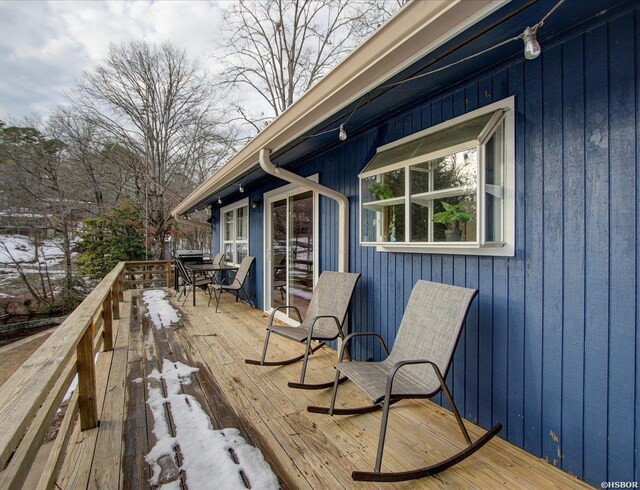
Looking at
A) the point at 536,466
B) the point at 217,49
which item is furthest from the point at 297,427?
the point at 217,49

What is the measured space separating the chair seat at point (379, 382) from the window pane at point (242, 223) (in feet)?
15.9

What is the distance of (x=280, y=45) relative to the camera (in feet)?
30.6

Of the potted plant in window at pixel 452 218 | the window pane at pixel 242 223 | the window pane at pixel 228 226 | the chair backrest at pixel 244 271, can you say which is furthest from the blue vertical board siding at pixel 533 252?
the window pane at pixel 228 226

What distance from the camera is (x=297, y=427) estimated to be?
2.05 metres

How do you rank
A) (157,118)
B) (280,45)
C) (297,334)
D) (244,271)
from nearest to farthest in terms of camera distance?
(297,334) < (244,271) < (280,45) < (157,118)

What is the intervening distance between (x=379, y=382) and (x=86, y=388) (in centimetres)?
184

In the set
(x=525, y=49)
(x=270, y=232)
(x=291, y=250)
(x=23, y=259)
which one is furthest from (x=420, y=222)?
(x=23, y=259)

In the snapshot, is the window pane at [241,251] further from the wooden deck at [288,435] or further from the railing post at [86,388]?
the railing post at [86,388]

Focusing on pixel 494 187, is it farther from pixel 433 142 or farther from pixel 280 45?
pixel 280 45

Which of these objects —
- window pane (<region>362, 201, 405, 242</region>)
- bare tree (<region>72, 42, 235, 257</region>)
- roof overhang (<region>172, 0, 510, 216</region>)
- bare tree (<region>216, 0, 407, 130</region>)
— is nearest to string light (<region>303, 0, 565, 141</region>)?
roof overhang (<region>172, 0, 510, 216</region>)

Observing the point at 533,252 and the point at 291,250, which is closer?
the point at 533,252

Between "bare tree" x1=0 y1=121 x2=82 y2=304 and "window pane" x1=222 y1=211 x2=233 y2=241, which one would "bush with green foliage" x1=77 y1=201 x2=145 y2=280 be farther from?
"window pane" x1=222 y1=211 x2=233 y2=241

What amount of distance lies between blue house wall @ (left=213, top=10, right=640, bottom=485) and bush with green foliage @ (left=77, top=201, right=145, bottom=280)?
11.1m

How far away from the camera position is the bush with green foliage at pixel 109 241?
10.0 m
